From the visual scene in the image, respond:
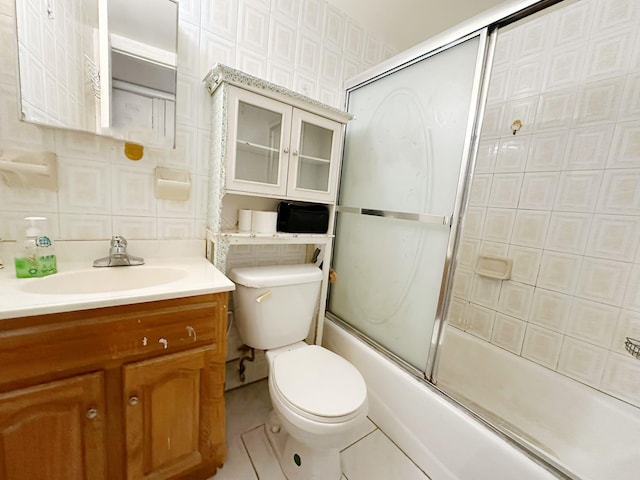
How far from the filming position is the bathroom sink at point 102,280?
827mm

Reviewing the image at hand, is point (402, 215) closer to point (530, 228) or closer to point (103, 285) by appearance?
point (530, 228)

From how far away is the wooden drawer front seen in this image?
62 cm

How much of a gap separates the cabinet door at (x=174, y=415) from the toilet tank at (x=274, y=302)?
0.28m

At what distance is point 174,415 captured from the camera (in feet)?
2.86

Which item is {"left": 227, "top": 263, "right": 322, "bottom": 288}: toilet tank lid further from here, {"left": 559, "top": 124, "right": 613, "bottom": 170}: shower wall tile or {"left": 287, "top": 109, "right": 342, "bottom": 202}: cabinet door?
{"left": 559, "top": 124, "right": 613, "bottom": 170}: shower wall tile

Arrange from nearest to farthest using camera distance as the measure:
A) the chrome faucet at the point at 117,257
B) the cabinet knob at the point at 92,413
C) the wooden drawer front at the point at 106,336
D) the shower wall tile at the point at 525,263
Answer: the wooden drawer front at the point at 106,336
the cabinet knob at the point at 92,413
the chrome faucet at the point at 117,257
the shower wall tile at the point at 525,263

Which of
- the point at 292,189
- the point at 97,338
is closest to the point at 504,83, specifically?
the point at 292,189

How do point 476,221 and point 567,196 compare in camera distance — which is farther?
point 476,221

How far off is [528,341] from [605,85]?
1.34 m

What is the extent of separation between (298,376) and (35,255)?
100cm

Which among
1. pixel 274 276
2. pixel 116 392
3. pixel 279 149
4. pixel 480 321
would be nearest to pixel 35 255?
pixel 116 392

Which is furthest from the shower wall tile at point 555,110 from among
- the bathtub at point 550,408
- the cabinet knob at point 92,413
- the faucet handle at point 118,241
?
the cabinet knob at point 92,413

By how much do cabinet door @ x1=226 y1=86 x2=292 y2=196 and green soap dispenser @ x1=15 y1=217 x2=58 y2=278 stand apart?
627 mm

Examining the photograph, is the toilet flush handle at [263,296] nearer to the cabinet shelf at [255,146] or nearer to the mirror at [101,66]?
the cabinet shelf at [255,146]
